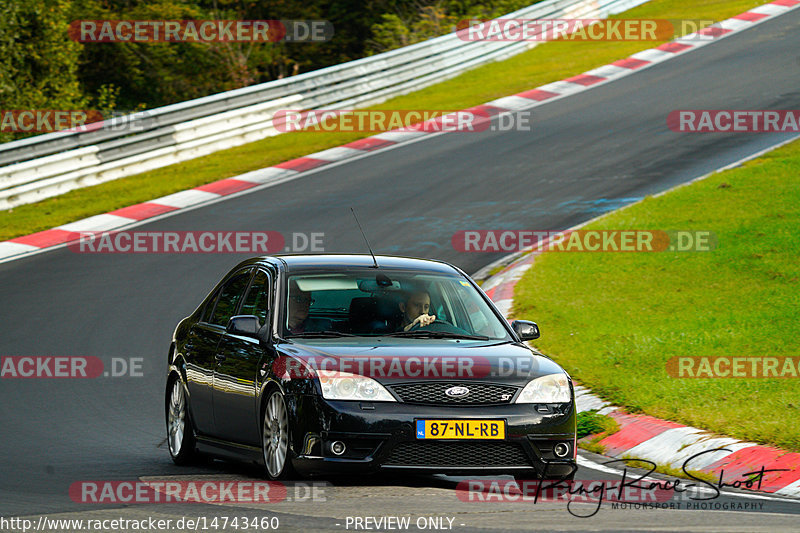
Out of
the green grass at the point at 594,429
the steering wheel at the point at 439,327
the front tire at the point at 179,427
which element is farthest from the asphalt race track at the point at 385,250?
the steering wheel at the point at 439,327

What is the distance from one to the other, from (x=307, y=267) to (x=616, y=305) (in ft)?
17.9

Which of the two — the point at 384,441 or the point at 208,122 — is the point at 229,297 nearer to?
the point at 384,441

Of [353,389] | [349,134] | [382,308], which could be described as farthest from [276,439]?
[349,134]

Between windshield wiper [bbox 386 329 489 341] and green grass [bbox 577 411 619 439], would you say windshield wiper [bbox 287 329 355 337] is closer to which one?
windshield wiper [bbox 386 329 489 341]

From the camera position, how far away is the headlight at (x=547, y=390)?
7445 millimetres

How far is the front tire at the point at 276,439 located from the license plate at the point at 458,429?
2.65 feet

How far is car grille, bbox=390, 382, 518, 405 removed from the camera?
720cm

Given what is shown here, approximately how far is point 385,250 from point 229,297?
742cm

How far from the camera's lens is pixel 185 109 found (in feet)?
79.4

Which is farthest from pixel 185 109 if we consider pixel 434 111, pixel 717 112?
pixel 717 112

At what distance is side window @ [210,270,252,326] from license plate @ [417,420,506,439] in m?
2.33

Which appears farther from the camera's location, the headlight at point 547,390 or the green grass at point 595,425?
the green grass at point 595,425

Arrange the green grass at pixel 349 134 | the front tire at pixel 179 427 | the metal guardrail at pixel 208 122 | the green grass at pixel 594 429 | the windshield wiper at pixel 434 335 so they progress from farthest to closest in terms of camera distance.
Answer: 1. the metal guardrail at pixel 208 122
2. the green grass at pixel 349 134
3. the green grass at pixel 594 429
4. the front tire at pixel 179 427
5. the windshield wiper at pixel 434 335

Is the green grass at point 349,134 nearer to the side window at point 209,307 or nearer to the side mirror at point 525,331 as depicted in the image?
the side window at point 209,307
